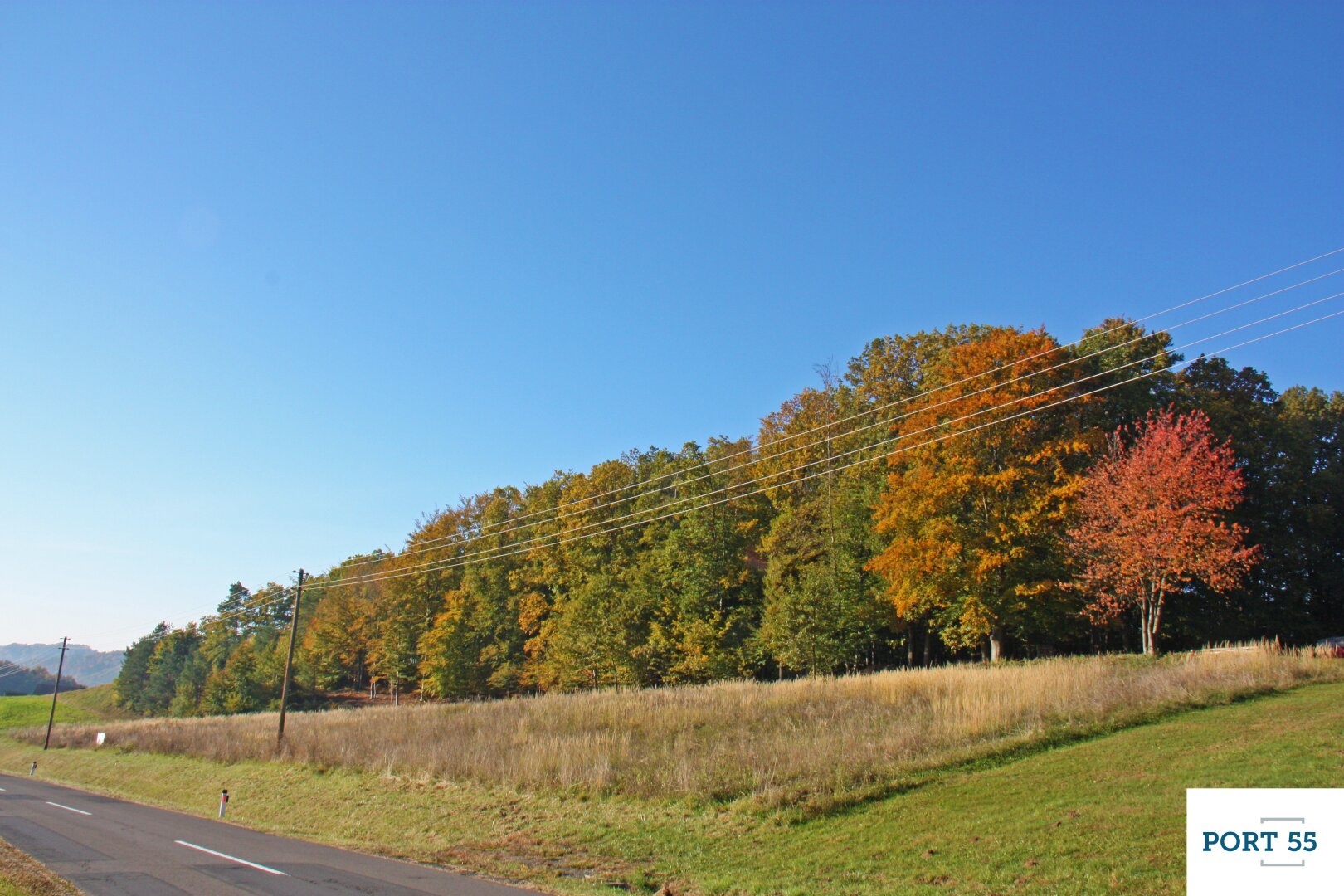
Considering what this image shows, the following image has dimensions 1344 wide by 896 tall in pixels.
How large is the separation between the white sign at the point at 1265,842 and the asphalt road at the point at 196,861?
907 cm

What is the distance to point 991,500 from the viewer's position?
3256 centimetres

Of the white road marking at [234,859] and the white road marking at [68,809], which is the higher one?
the white road marking at [234,859]

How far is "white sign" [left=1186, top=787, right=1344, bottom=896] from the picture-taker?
7.55m

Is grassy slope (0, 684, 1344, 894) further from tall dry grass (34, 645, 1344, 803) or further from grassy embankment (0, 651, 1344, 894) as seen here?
tall dry grass (34, 645, 1344, 803)

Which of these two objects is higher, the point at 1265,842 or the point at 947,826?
the point at 1265,842

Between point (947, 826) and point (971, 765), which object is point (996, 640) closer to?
point (971, 765)

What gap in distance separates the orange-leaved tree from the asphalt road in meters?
23.7

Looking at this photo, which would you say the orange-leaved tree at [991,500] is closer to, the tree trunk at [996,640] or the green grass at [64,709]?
the tree trunk at [996,640]

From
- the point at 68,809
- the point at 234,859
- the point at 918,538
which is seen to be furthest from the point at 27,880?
the point at 918,538

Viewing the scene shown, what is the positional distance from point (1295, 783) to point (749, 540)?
38.1 metres

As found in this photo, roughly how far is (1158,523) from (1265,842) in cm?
2224

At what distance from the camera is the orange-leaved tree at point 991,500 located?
3108cm

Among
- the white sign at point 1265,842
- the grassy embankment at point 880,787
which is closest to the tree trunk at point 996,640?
the grassy embankment at point 880,787

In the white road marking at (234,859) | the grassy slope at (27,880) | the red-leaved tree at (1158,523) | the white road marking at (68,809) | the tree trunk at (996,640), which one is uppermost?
the red-leaved tree at (1158,523)
